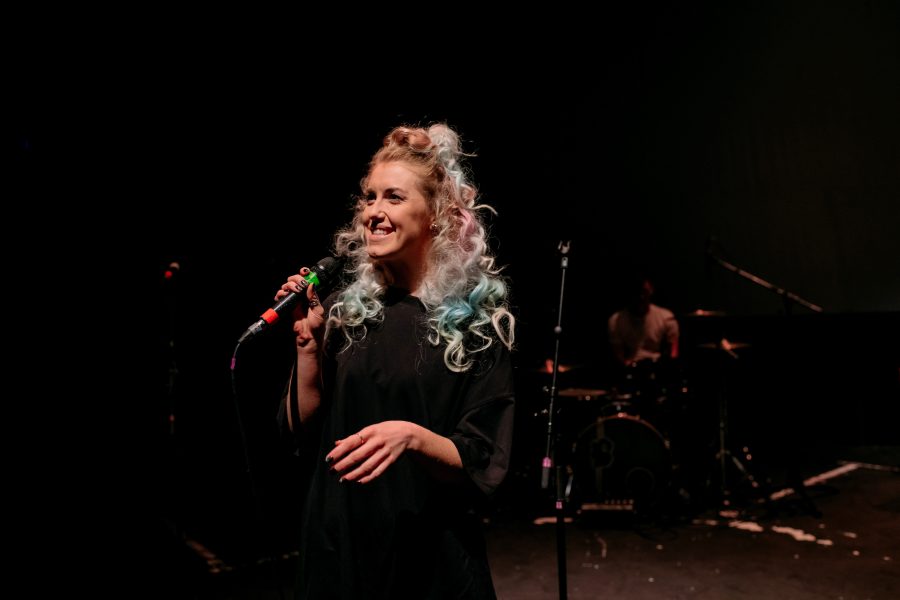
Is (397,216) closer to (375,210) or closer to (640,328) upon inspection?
(375,210)

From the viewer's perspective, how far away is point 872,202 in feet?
22.6

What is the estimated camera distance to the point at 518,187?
740 centimetres

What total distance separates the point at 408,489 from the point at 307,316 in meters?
0.49

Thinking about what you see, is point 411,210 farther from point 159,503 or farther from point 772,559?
point 159,503

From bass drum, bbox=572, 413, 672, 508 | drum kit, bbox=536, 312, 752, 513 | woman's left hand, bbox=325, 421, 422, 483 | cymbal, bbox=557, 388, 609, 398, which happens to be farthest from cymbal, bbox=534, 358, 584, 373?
woman's left hand, bbox=325, 421, 422, 483

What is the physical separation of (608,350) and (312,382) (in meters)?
6.36

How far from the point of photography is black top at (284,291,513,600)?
1604 millimetres

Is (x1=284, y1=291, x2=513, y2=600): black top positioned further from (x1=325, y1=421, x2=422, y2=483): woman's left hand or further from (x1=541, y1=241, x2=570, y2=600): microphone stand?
(x1=541, y1=241, x2=570, y2=600): microphone stand

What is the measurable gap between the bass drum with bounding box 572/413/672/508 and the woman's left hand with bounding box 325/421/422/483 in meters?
4.55

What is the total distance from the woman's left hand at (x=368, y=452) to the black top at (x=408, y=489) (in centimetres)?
22

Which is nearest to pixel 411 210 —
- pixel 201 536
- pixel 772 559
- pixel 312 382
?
pixel 312 382

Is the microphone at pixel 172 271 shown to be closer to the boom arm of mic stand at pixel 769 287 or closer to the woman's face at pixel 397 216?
the woman's face at pixel 397 216

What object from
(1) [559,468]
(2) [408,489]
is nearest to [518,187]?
(1) [559,468]

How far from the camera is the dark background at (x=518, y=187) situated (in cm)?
498
